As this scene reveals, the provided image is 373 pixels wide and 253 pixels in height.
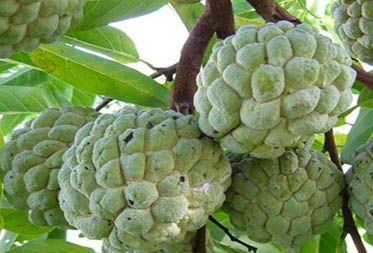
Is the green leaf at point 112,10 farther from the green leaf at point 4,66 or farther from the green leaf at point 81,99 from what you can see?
the green leaf at point 81,99

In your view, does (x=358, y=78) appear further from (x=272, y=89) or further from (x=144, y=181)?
(x=144, y=181)

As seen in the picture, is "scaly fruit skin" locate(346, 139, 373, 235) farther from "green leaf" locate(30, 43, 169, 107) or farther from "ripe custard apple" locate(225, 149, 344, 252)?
"green leaf" locate(30, 43, 169, 107)

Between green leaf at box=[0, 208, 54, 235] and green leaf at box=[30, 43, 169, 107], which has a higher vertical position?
green leaf at box=[30, 43, 169, 107]

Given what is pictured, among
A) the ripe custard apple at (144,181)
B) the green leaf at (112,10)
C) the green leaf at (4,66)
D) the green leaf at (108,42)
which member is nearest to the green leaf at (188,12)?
the green leaf at (108,42)

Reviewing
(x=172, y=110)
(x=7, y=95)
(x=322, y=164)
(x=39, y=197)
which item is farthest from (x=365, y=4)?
(x=7, y=95)

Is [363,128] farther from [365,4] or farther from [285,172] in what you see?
[285,172]

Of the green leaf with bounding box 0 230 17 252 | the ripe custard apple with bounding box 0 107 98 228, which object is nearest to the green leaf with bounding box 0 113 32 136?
the green leaf with bounding box 0 230 17 252
